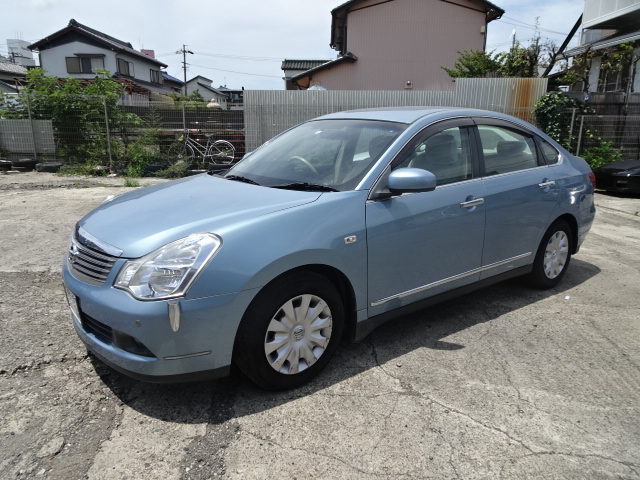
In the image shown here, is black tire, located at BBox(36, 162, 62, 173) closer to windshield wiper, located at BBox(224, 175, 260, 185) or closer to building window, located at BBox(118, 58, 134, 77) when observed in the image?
windshield wiper, located at BBox(224, 175, 260, 185)

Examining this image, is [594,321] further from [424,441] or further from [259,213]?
[259,213]

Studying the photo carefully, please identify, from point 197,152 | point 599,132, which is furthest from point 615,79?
point 197,152

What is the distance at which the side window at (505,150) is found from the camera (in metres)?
Answer: 3.73

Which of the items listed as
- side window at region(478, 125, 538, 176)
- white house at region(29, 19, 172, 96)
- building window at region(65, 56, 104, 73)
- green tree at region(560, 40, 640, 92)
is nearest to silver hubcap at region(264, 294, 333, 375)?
side window at region(478, 125, 538, 176)

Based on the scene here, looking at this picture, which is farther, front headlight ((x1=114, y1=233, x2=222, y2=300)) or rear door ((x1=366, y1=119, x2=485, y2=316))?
rear door ((x1=366, y1=119, x2=485, y2=316))

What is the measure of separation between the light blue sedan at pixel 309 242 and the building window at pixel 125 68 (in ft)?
129

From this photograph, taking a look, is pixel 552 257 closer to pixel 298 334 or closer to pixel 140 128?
pixel 298 334

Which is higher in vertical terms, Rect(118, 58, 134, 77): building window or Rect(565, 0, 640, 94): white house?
Rect(118, 58, 134, 77): building window

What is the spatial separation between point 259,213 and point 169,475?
136 cm

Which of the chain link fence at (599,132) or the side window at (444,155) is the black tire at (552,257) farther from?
the chain link fence at (599,132)

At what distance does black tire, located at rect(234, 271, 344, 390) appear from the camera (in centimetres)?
248

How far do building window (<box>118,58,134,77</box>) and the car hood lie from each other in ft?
129

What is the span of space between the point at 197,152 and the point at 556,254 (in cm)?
1022

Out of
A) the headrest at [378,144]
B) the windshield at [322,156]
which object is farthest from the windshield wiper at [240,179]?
the headrest at [378,144]
